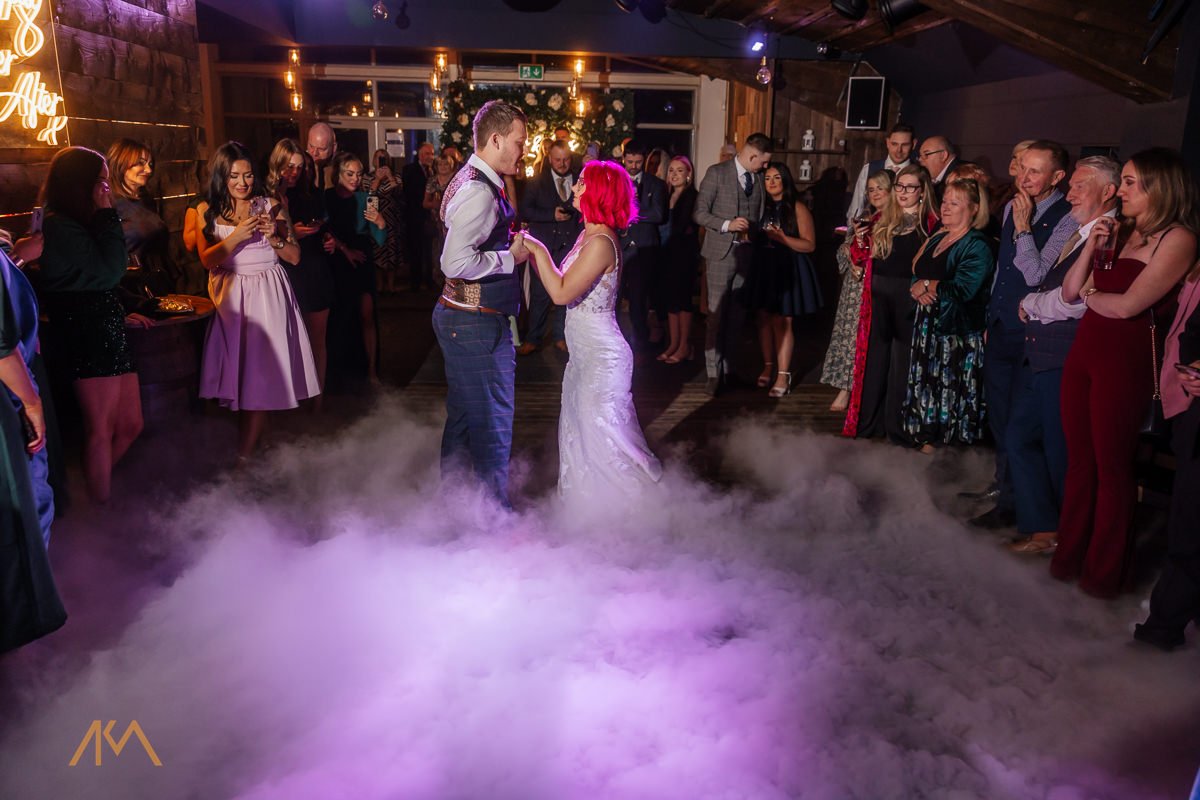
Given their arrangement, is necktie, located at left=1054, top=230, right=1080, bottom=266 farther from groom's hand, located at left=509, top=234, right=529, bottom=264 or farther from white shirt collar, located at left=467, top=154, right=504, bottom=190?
white shirt collar, located at left=467, top=154, right=504, bottom=190

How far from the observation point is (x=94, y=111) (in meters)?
4.27

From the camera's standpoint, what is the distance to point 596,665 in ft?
9.15

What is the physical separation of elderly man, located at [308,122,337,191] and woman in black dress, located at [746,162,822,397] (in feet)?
9.14

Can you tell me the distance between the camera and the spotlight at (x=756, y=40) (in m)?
9.61

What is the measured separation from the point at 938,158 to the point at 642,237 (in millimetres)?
2256

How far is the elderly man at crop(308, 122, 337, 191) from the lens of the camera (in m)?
5.35

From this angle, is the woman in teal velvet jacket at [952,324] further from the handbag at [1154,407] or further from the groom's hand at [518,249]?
the groom's hand at [518,249]

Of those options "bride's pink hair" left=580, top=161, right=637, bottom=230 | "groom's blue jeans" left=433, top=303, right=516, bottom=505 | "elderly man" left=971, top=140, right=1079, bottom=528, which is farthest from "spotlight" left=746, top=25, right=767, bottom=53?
"groom's blue jeans" left=433, top=303, right=516, bottom=505

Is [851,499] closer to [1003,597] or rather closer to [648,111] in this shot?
[1003,597]

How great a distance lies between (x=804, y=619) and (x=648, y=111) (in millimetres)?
10638

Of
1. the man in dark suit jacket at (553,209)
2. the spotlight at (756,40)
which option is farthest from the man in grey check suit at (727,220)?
the spotlight at (756,40)

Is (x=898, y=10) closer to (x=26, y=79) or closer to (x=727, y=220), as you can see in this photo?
(x=727, y=220)
